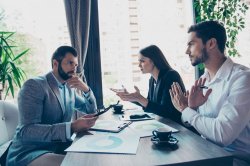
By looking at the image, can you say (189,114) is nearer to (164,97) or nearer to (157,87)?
(164,97)

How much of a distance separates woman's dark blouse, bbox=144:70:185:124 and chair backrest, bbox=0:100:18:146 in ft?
3.23

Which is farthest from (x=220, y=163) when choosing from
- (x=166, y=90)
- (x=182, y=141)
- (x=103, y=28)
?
(x=103, y=28)

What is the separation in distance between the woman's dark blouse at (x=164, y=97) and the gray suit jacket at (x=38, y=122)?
2.05ft

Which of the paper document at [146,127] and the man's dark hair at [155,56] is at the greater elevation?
the man's dark hair at [155,56]

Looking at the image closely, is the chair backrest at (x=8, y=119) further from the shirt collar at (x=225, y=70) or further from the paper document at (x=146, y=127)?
the shirt collar at (x=225, y=70)

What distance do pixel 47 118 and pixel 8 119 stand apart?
1.33 ft

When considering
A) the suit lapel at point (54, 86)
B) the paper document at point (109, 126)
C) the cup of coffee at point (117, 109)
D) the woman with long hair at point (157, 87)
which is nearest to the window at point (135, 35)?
the woman with long hair at point (157, 87)

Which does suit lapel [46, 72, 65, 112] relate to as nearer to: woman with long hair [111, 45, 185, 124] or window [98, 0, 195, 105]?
woman with long hair [111, 45, 185, 124]

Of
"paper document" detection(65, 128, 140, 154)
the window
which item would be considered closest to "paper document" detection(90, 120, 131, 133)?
"paper document" detection(65, 128, 140, 154)

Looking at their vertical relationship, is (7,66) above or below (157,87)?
above

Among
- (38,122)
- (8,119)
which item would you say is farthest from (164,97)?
(8,119)

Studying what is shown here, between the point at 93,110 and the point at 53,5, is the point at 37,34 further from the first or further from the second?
the point at 93,110

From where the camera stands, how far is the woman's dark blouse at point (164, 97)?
165cm

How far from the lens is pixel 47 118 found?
1.56 m
